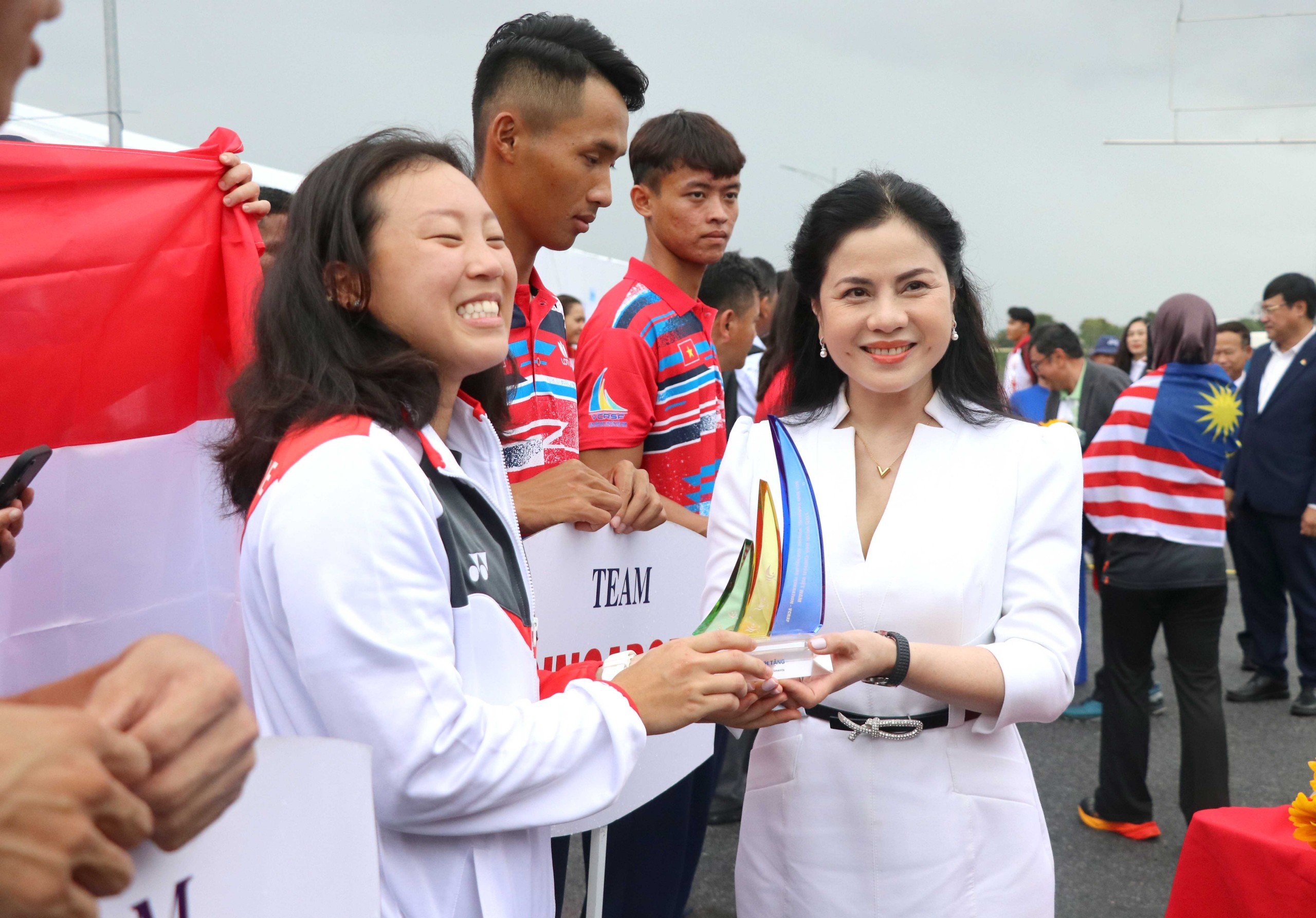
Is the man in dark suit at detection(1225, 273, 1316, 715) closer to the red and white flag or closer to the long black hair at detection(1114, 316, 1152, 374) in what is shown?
the long black hair at detection(1114, 316, 1152, 374)

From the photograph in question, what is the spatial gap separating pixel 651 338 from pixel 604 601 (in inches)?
38.4

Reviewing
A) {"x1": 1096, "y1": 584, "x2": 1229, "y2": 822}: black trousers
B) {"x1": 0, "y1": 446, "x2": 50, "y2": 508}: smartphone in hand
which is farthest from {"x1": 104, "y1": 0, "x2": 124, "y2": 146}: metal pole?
{"x1": 1096, "y1": 584, "x2": 1229, "y2": 822}: black trousers

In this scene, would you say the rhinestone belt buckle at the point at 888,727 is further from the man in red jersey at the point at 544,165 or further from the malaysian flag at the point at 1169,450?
the malaysian flag at the point at 1169,450

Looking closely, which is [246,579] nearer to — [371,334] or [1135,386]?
[371,334]

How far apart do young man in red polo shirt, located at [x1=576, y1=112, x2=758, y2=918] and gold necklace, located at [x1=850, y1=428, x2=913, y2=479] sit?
660 millimetres

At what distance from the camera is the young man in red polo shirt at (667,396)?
8.52ft

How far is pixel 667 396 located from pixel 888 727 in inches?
53.4

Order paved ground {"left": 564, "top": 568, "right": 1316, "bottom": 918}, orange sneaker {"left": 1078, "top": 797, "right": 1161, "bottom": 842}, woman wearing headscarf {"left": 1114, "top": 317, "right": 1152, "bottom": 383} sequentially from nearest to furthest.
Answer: paved ground {"left": 564, "top": 568, "right": 1316, "bottom": 918}
orange sneaker {"left": 1078, "top": 797, "right": 1161, "bottom": 842}
woman wearing headscarf {"left": 1114, "top": 317, "right": 1152, "bottom": 383}

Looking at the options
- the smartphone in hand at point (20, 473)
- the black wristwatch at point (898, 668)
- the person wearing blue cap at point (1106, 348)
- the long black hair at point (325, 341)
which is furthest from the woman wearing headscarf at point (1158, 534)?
the person wearing blue cap at point (1106, 348)

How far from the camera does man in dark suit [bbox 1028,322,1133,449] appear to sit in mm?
6223

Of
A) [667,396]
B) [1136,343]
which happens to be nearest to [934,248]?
[667,396]

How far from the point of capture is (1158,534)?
393 cm

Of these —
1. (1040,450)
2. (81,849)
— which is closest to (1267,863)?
(1040,450)

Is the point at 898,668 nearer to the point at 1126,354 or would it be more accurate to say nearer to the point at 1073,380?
the point at 1073,380
